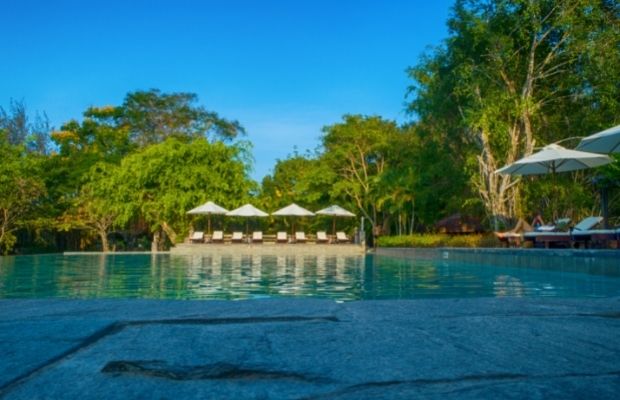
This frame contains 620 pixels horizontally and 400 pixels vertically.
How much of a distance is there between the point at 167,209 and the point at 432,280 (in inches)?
766

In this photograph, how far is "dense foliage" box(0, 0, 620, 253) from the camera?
16.9 metres

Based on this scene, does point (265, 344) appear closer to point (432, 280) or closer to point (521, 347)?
point (521, 347)

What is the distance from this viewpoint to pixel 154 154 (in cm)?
2677

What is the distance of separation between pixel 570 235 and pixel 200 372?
1176 cm

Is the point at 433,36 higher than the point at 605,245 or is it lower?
higher

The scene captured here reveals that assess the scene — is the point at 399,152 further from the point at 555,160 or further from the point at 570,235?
the point at 570,235

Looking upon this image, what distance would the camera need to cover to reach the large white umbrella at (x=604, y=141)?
9.66 m

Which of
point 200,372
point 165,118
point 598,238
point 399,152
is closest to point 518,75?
point 598,238

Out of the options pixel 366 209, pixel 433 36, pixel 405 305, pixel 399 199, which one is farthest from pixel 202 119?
pixel 405 305

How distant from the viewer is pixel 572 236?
1167 cm

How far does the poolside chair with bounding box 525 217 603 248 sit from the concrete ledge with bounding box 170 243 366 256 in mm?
11207

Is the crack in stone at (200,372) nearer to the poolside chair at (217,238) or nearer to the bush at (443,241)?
the bush at (443,241)

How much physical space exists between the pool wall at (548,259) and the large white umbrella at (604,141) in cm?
213

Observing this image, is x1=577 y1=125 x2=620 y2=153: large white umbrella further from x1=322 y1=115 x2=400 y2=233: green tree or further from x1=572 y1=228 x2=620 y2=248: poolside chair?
x1=322 y1=115 x2=400 y2=233: green tree
